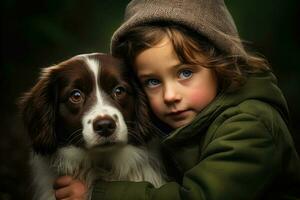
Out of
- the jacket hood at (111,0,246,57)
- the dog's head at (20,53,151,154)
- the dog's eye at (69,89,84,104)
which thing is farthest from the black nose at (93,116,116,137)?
the jacket hood at (111,0,246,57)

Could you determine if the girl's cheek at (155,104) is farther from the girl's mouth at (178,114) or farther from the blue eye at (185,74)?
the blue eye at (185,74)

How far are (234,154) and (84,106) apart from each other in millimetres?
687

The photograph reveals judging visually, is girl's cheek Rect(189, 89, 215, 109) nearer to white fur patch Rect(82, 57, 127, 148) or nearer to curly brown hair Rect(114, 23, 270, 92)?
curly brown hair Rect(114, 23, 270, 92)

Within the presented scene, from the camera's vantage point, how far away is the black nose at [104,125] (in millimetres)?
2816

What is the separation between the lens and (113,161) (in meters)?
3.17

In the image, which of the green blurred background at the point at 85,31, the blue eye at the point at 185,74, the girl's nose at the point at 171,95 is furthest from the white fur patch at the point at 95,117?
the green blurred background at the point at 85,31

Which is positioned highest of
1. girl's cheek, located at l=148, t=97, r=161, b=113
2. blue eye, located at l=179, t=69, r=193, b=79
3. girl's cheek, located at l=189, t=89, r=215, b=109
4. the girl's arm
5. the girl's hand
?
blue eye, located at l=179, t=69, r=193, b=79

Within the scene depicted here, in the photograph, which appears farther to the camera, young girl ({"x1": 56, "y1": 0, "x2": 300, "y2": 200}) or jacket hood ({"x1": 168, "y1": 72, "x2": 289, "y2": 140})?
jacket hood ({"x1": 168, "y1": 72, "x2": 289, "y2": 140})

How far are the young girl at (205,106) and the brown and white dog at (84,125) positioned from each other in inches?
3.4

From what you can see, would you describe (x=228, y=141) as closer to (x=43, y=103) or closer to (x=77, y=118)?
(x=77, y=118)

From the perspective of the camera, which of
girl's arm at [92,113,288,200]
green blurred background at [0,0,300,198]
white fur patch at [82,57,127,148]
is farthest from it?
Answer: green blurred background at [0,0,300,198]

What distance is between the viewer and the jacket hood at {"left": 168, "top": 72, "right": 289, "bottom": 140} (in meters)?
2.96

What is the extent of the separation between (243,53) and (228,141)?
571 mm

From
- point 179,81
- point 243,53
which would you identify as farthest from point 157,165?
point 243,53
